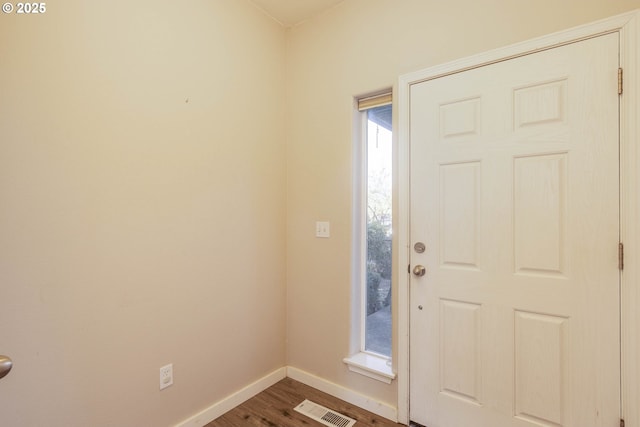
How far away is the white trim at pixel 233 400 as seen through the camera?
185 cm

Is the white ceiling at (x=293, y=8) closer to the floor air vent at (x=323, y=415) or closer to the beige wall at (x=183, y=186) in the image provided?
the beige wall at (x=183, y=186)

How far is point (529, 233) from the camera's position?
5.14ft

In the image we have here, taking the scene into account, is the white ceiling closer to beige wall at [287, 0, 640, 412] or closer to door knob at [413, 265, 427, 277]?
beige wall at [287, 0, 640, 412]

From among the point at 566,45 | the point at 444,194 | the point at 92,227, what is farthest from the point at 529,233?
the point at 92,227

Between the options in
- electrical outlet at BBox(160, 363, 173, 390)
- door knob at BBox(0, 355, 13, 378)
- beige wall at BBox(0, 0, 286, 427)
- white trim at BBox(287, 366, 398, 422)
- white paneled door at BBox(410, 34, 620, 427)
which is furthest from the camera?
white trim at BBox(287, 366, 398, 422)

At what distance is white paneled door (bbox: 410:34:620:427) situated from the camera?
4.64ft

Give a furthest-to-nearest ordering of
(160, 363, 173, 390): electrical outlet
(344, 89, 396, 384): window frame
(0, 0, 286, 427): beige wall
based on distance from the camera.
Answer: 1. (344, 89, 396, 384): window frame
2. (160, 363, 173, 390): electrical outlet
3. (0, 0, 286, 427): beige wall

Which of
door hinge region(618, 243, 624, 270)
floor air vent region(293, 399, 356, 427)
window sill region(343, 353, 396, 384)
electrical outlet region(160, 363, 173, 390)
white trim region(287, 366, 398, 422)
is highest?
door hinge region(618, 243, 624, 270)

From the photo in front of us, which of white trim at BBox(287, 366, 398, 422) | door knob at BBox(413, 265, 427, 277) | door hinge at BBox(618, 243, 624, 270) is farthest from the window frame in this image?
door hinge at BBox(618, 243, 624, 270)

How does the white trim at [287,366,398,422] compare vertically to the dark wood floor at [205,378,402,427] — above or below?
above

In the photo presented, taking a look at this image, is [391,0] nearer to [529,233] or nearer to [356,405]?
[529,233]

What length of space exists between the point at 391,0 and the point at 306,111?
0.89 m

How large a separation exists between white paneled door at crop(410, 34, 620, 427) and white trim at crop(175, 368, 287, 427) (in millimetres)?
1030

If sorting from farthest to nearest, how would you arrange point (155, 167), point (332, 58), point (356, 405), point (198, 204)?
point (332, 58)
point (356, 405)
point (198, 204)
point (155, 167)
